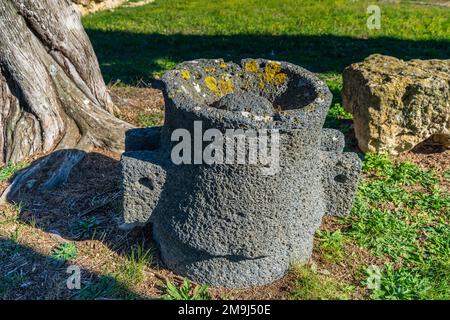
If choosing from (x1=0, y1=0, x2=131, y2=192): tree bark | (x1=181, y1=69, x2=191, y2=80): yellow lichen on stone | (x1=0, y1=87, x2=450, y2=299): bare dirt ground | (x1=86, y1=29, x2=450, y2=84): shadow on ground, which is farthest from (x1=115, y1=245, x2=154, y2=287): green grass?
(x1=86, y1=29, x2=450, y2=84): shadow on ground

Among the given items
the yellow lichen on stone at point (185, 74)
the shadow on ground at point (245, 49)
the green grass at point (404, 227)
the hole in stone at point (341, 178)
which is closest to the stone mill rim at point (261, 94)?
the yellow lichen on stone at point (185, 74)

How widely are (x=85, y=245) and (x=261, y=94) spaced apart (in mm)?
1741

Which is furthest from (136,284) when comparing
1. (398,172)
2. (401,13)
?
(401,13)

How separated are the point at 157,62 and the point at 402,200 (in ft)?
17.8

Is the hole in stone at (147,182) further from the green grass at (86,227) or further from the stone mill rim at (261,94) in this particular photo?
the green grass at (86,227)

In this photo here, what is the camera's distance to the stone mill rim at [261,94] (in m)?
2.98

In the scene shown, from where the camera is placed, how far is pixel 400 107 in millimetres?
5250

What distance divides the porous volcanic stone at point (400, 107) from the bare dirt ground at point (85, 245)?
1.41 metres

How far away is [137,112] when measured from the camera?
6.21 metres

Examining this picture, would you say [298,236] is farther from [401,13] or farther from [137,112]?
[401,13]

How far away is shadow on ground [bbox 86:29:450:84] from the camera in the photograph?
875cm
